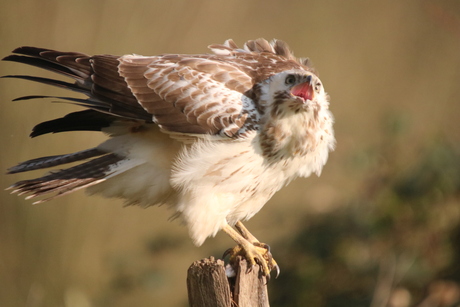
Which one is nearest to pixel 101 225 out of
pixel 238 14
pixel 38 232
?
pixel 38 232

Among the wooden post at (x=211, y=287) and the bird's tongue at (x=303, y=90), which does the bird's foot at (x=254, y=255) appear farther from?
the bird's tongue at (x=303, y=90)

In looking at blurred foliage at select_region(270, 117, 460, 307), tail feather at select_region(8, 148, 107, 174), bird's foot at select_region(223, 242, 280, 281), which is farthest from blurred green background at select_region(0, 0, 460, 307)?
bird's foot at select_region(223, 242, 280, 281)

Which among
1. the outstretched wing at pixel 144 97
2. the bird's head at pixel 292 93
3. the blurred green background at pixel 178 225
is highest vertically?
the bird's head at pixel 292 93

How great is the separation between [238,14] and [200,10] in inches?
18.8

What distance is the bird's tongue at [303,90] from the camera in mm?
4094

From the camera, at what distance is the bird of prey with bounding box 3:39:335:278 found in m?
4.10

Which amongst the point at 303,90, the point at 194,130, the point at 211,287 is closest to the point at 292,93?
the point at 303,90

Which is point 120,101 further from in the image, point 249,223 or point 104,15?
point 249,223

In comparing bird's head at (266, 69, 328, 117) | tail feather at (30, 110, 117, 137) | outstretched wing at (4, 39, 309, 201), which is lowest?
tail feather at (30, 110, 117, 137)

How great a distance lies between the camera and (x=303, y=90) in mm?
4105

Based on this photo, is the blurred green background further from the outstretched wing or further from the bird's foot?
the bird's foot

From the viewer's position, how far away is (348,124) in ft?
24.4

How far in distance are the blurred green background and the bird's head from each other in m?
2.22

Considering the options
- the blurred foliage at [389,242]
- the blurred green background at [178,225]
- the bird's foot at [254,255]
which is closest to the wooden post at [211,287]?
the bird's foot at [254,255]
